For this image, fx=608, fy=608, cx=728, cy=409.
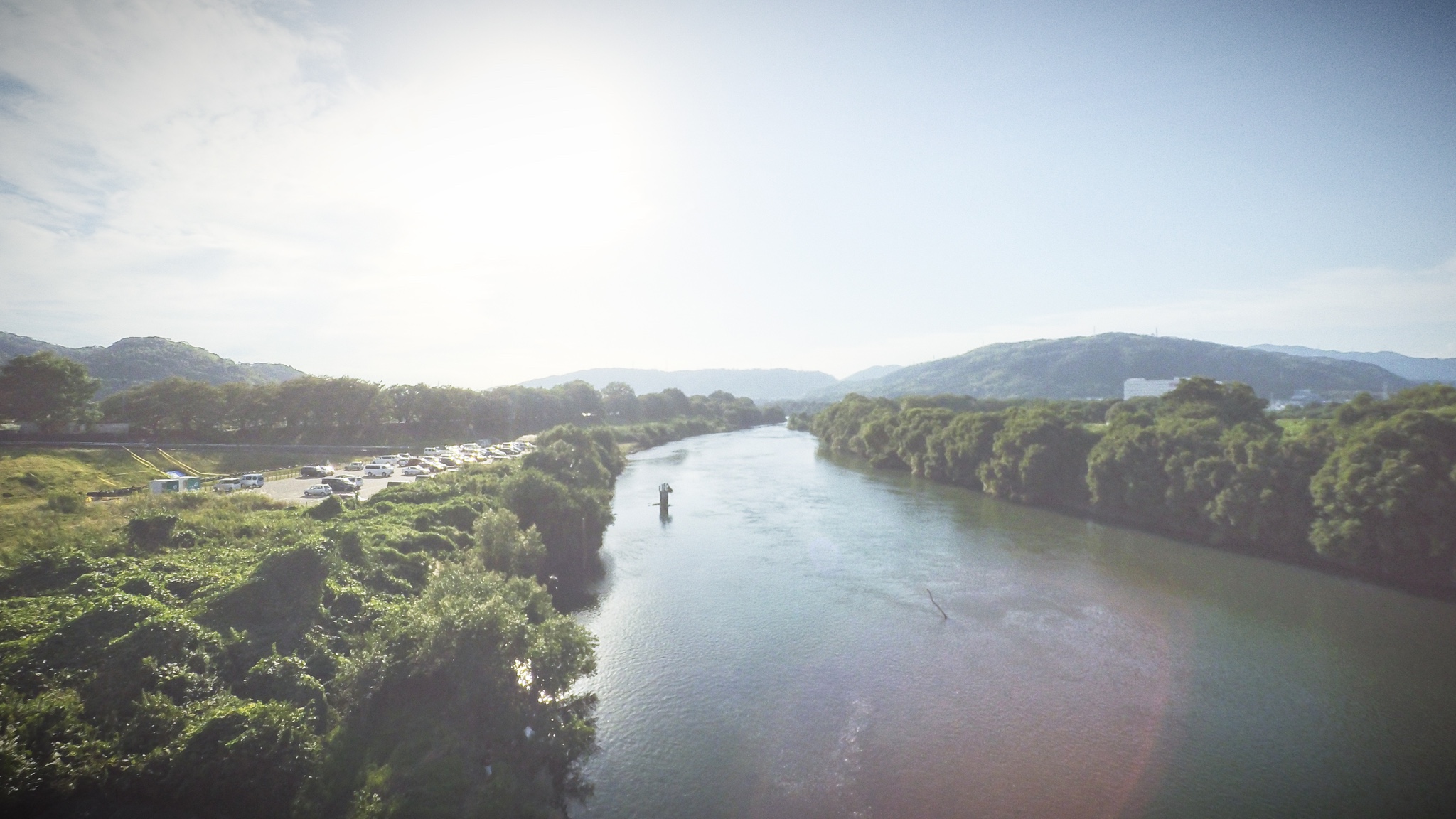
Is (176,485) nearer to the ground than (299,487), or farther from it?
farther from it

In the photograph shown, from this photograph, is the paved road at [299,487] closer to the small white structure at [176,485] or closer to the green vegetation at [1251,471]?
the small white structure at [176,485]

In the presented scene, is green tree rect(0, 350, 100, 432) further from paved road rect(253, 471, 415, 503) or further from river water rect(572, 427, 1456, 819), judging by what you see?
river water rect(572, 427, 1456, 819)

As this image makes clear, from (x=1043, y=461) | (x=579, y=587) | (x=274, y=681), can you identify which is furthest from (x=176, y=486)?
(x=1043, y=461)

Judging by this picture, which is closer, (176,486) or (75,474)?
(176,486)

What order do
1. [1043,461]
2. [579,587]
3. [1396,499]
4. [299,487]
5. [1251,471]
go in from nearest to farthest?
[1396,499], [579,587], [1251,471], [299,487], [1043,461]

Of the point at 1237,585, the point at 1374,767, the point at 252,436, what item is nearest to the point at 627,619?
the point at 1374,767

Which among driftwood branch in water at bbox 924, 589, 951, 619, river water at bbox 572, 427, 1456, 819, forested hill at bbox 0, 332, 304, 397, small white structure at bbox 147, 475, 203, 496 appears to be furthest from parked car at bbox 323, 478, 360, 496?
forested hill at bbox 0, 332, 304, 397

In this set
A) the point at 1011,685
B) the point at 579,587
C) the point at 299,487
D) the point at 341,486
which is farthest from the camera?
the point at 299,487

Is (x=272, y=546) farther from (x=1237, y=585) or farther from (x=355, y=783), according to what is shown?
(x=1237, y=585)

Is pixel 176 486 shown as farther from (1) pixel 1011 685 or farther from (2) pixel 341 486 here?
(1) pixel 1011 685
